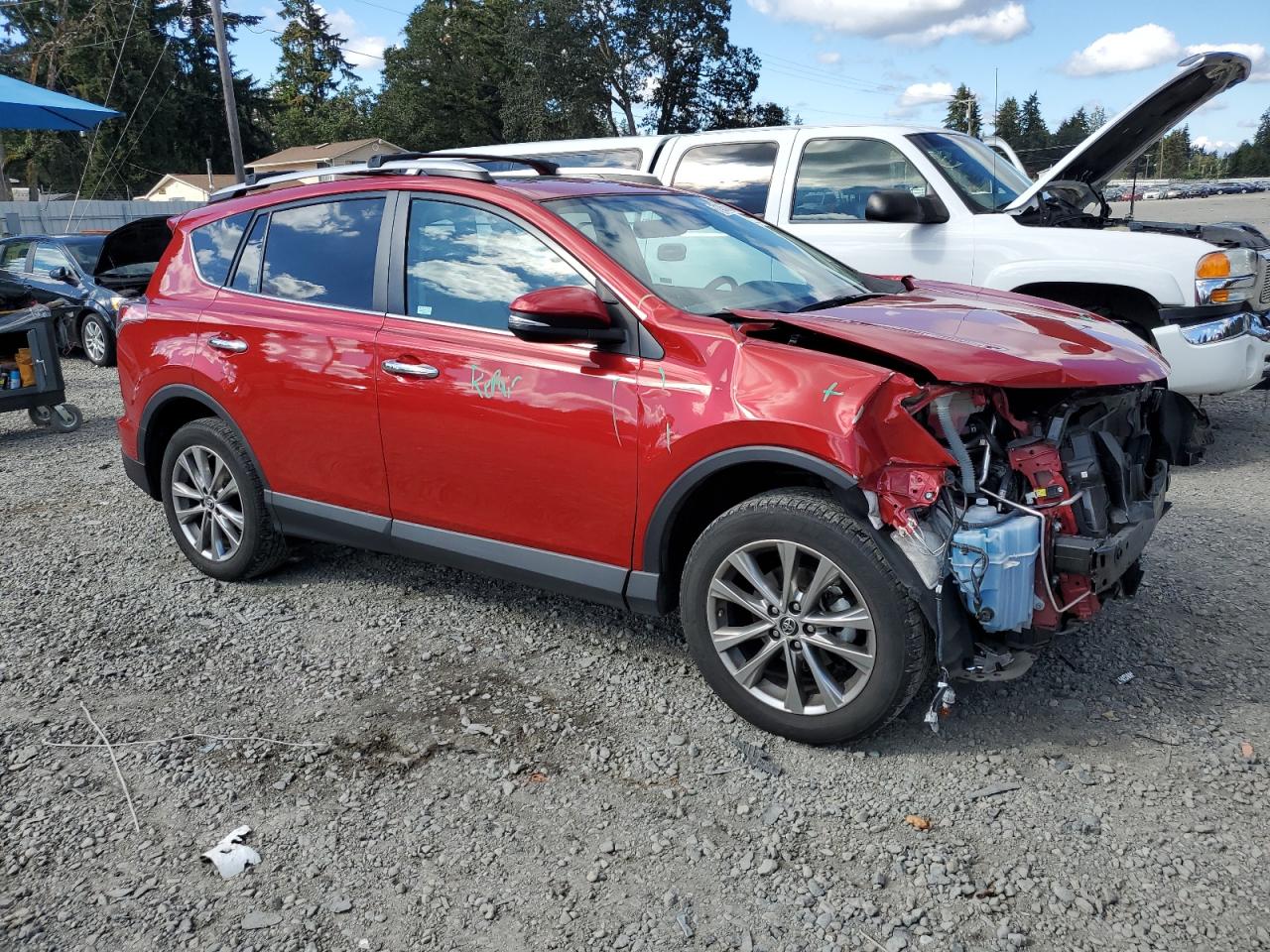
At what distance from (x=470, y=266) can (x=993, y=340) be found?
1.93 m

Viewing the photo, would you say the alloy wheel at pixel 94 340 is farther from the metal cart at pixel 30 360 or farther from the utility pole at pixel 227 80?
the utility pole at pixel 227 80

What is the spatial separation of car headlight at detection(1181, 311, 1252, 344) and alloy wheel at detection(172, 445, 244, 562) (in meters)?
5.38

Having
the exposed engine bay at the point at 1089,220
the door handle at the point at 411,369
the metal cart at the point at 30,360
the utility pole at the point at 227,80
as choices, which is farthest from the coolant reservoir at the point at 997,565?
the utility pole at the point at 227,80

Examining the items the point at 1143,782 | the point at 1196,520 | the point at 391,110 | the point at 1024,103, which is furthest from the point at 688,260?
the point at 1024,103

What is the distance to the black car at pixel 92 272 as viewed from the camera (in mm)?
12266

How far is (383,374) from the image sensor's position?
394 centimetres

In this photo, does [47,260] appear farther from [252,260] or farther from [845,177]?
[845,177]

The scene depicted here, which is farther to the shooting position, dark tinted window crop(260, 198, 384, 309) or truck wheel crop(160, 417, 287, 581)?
truck wheel crop(160, 417, 287, 581)

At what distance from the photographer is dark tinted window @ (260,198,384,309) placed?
4.16 metres

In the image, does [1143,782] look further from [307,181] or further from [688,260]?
[307,181]

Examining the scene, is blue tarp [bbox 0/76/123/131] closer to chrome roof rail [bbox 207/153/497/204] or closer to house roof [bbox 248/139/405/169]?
chrome roof rail [bbox 207/153/497/204]

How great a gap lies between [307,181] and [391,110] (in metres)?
68.4

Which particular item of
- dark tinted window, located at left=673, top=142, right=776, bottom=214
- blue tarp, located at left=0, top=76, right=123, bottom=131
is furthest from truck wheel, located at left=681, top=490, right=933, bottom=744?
blue tarp, located at left=0, top=76, right=123, bottom=131

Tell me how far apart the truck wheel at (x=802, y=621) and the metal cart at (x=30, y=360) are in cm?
724
